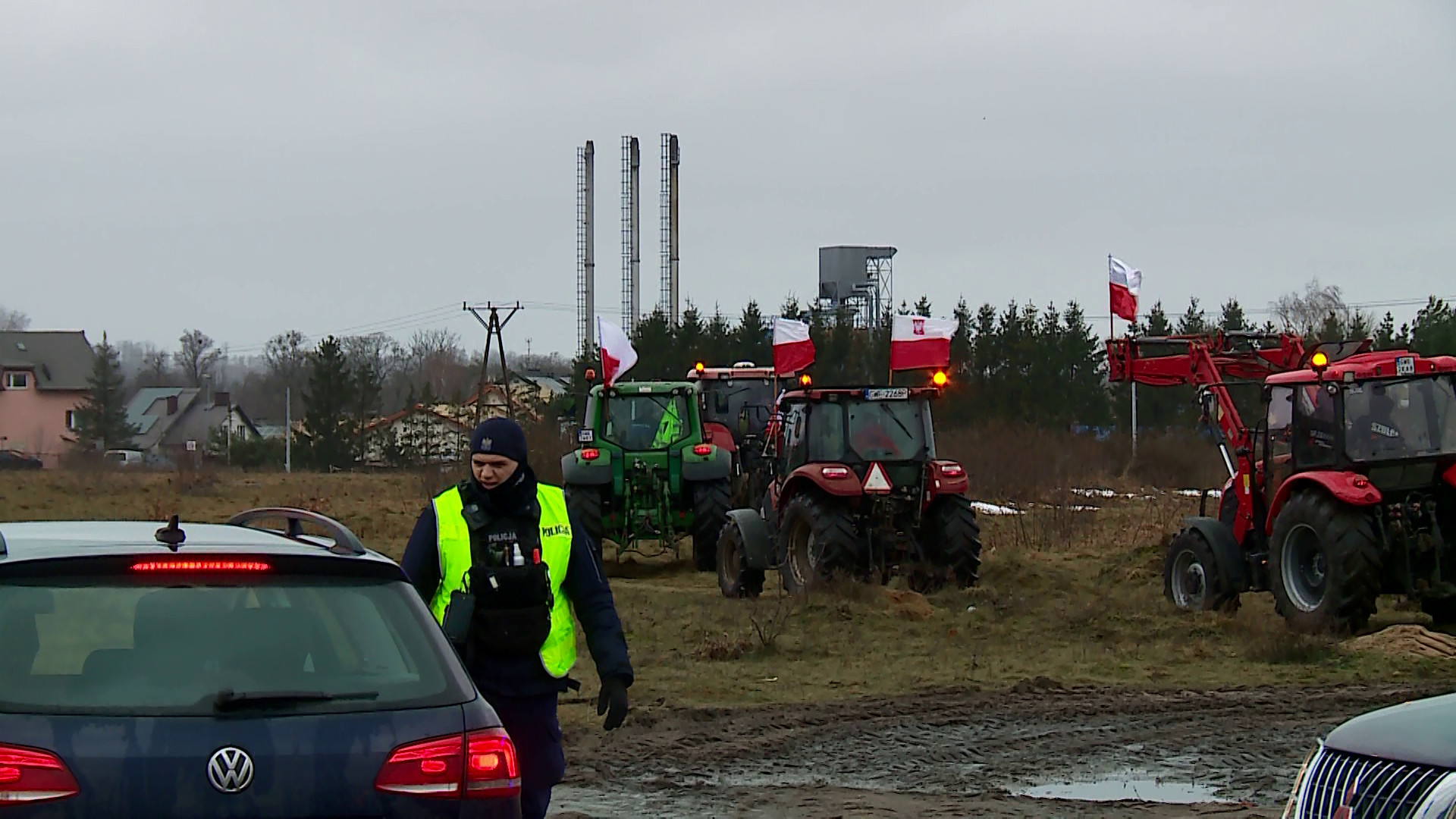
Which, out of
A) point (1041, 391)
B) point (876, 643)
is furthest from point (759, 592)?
point (1041, 391)

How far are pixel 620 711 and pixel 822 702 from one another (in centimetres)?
551

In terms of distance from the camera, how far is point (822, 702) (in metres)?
11.5

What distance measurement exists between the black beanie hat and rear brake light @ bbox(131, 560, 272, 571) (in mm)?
1585

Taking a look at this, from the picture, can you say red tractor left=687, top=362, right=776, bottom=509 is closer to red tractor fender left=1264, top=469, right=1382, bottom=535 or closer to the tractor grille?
red tractor fender left=1264, top=469, right=1382, bottom=535

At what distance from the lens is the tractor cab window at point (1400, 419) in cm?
1383

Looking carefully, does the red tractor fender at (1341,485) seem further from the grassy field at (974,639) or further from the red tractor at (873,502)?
the red tractor at (873,502)

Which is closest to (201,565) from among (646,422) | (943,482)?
(943,482)

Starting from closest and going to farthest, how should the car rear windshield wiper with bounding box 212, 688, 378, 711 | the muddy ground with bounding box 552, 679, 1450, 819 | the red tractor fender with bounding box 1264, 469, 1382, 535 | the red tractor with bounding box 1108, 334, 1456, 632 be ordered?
the car rear windshield wiper with bounding box 212, 688, 378, 711 < the muddy ground with bounding box 552, 679, 1450, 819 < the red tractor fender with bounding box 1264, 469, 1382, 535 < the red tractor with bounding box 1108, 334, 1456, 632

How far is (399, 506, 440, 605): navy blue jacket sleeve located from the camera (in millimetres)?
6258

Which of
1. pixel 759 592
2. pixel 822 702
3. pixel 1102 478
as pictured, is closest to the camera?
pixel 822 702

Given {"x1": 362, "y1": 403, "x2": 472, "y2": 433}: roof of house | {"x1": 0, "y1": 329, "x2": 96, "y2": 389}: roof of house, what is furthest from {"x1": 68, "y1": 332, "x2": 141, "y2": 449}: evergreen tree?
{"x1": 362, "y1": 403, "x2": 472, "y2": 433}: roof of house

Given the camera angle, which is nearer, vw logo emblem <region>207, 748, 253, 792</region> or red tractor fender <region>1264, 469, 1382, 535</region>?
vw logo emblem <region>207, 748, 253, 792</region>

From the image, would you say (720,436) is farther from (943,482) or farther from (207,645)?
(207,645)

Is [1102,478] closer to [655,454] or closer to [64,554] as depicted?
[655,454]
